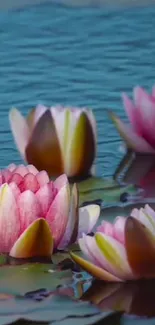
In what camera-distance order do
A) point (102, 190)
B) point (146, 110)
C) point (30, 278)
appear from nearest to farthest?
point (30, 278), point (102, 190), point (146, 110)

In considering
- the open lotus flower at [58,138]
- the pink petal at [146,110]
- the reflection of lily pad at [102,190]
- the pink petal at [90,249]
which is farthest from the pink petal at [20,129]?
the pink petal at [90,249]

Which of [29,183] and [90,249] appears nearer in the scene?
[90,249]

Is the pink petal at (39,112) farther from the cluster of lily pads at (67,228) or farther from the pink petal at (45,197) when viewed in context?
the pink petal at (45,197)

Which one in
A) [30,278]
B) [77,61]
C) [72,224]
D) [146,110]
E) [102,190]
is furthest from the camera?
[77,61]

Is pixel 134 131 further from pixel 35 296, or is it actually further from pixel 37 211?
pixel 35 296

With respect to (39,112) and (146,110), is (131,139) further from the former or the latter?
(39,112)

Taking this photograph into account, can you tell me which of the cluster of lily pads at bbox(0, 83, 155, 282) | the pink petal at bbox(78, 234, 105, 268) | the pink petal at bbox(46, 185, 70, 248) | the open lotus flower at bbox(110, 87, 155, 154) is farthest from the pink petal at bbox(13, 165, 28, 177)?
the open lotus flower at bbox(110, 87, 155, 154)

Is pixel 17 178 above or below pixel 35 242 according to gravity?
above

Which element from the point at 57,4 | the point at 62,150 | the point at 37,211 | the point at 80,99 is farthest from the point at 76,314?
the point at 57,4

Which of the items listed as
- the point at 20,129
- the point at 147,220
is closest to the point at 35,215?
the point at 147,220
